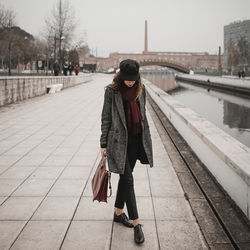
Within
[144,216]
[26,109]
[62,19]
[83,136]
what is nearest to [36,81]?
[26,109]

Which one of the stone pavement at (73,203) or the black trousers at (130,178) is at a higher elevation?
the black trousers at (130,178)

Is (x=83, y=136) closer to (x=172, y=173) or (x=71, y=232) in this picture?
(x=172, y=173)

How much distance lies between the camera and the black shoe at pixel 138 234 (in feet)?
8.52

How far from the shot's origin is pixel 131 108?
105 inches

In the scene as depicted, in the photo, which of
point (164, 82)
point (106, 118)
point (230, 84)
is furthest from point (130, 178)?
point (164, 82)

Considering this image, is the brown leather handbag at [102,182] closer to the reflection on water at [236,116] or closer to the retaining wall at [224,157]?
the retaining wall at [224,157]

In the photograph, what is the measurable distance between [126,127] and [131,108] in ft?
0.57

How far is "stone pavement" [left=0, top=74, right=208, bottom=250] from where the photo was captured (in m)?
2.65

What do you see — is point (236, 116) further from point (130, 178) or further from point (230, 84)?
point (130, 178)

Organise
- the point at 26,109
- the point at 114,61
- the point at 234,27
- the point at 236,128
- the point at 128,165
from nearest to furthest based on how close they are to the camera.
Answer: the point at 128,165 < the point at 26,109 < the point at 236,128 < the point at 234,27 < the point at 114,61

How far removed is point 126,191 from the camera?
2.75 meters

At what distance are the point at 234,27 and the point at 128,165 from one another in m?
120

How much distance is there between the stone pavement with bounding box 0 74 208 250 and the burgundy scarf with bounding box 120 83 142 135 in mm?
981

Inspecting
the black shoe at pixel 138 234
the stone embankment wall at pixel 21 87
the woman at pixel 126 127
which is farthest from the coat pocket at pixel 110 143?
the stone embankment wall at pixel 21 87
